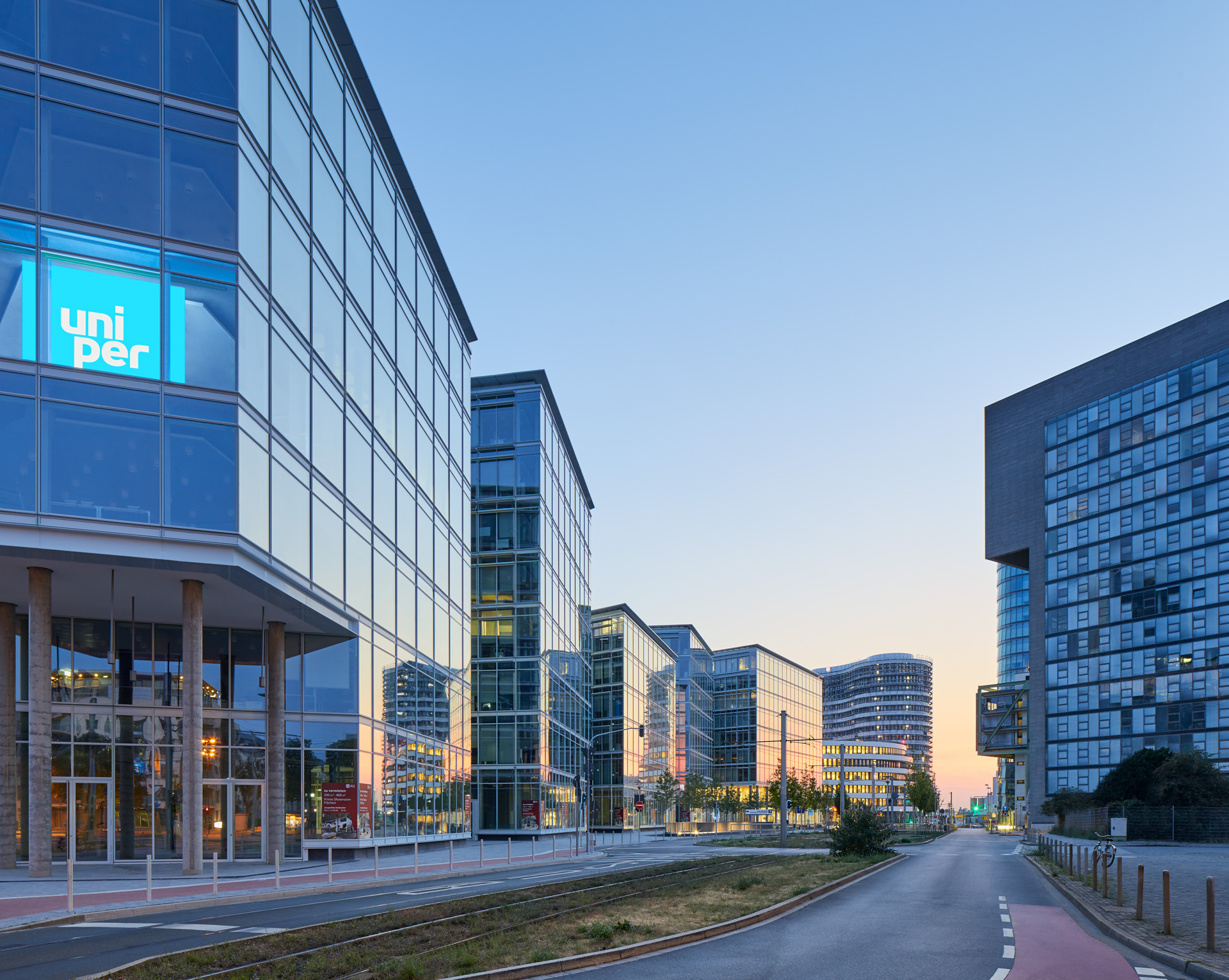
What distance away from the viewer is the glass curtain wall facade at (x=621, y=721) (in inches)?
3930

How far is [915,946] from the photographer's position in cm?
1597

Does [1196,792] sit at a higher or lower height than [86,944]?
lower

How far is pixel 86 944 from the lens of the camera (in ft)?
53.9

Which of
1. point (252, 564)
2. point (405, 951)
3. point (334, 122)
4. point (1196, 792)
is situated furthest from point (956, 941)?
point (1196, 792)

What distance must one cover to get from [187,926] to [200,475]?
1366cm

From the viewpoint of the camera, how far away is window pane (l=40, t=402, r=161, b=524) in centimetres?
2742

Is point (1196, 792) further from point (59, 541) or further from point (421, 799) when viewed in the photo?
point (59, 541)

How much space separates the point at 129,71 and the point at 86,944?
23062mm

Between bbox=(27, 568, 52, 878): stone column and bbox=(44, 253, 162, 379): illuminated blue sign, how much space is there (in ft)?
22.8

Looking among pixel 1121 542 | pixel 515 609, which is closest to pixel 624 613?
pixel 515 609

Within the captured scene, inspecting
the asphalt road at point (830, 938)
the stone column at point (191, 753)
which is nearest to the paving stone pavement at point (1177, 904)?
the asphalt road at point (830, 938)

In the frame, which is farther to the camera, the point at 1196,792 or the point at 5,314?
the point at 1196,792

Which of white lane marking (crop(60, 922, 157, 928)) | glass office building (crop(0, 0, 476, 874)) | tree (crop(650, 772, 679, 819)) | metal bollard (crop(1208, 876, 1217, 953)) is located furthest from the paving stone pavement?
tree (crop(650, 772, 679, 819))

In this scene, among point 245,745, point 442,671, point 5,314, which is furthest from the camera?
point 442,671
